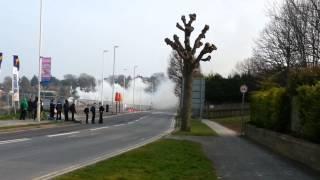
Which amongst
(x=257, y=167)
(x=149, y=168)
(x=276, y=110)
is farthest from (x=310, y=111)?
(x=276, y=110)

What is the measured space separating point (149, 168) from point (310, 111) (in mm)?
5789

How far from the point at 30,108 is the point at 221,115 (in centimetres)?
4377

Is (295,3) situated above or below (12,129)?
above

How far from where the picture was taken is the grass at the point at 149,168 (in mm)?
13078

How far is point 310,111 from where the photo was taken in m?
18.0

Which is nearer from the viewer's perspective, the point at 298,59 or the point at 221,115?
the point at 298,59

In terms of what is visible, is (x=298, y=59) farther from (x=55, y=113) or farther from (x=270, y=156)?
(x=270, y=156)

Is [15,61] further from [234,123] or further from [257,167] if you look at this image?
[257,167]

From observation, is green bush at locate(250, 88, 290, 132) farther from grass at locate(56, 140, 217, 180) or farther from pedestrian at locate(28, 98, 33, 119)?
pedestrian at locate(28, 98, 33, 119)

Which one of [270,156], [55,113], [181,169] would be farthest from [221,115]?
[181,169]

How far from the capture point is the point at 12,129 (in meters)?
34.2

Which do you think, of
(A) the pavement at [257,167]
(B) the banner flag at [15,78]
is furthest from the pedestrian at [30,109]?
(A) the pavement at [257,167]

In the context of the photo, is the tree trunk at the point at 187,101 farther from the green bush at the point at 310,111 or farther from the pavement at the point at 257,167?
the green bush at the point at 310,111

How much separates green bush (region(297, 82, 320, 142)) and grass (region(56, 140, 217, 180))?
10.5 ft
